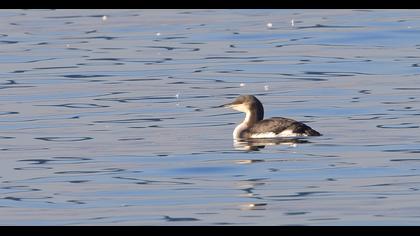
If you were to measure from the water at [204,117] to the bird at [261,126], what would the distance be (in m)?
0.28

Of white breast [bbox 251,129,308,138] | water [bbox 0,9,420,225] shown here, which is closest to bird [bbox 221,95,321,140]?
white breast [bbox 251,129,308,138]

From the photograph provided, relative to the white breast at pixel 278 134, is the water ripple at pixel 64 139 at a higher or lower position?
lower

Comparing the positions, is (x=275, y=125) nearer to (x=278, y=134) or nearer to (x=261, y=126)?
(x=278, y=134)

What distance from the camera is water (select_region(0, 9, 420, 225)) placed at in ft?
51.0

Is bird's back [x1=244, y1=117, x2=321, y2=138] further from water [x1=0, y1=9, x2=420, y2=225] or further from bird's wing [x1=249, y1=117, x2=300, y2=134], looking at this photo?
water [x1=0, y1=9, x2=420, y2=225]

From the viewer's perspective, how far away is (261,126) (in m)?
21.2

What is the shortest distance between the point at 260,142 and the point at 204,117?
2.65 meters

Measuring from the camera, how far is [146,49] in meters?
34.6

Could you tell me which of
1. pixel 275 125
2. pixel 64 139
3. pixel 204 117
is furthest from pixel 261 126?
pixel 64 139

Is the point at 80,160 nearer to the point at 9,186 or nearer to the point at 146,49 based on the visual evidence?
the point at 9,186

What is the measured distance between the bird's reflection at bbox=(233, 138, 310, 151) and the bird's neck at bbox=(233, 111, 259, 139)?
0.25 metres

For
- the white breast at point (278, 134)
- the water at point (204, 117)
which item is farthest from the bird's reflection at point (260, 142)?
the water at point (204, 117)

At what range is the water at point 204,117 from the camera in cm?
1555

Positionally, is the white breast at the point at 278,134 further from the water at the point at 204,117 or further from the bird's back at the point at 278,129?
the water at the point at 204,117
